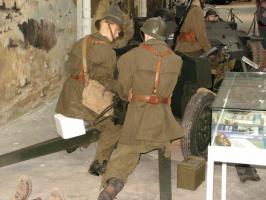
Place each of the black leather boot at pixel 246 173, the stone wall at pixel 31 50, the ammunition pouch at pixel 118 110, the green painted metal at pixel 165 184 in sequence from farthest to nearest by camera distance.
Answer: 1. the stone wall at pixel 31 50
2. the black leather boot at pixel 246 173
3. the ammunition pouch at pixel 118 110
4. the green painted metal at pixel 165 184

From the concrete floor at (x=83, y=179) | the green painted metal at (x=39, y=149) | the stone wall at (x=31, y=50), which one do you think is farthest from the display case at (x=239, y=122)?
the stone wall at (x=31, y=50)

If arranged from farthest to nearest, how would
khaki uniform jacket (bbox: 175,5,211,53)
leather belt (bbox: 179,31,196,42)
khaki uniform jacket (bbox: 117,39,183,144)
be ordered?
leather belt (bbox: 179,31,196,42), khaki uniform jacket (bbox: 175,5,211,53), khaki uniform jacket (bbox: 117,39,183,144)

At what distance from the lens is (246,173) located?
18.0 feet

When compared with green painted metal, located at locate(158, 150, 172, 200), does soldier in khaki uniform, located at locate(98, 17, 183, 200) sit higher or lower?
higher

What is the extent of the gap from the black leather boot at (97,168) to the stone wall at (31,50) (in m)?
2.13

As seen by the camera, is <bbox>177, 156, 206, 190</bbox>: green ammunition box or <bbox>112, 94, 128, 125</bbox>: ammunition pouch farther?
<bbox>112, 94, 128, 125</bbox>: ammunition pouch

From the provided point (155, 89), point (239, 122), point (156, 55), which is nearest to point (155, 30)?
point (156, 55)

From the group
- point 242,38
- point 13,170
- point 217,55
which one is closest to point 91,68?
point 13,170

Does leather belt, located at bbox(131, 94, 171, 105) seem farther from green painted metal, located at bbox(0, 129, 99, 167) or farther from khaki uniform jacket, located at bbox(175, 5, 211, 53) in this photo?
khaki uniform jacket, located at bbox(175, 5, 211, 53)

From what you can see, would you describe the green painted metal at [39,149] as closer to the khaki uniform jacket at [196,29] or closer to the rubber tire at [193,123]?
the rubber tire at [193,123]

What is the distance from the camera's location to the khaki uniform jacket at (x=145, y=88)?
467 centimetres

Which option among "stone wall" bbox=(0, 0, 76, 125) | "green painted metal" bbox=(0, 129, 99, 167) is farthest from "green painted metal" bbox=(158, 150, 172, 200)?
"stone wall" bbox=(0, 0, 76, 125)

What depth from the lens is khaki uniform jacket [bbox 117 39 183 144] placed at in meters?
4.67

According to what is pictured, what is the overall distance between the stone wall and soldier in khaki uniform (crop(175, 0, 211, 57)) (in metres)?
1.96
